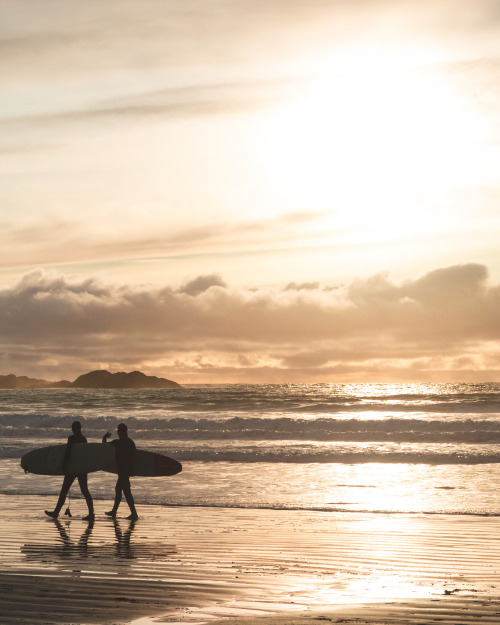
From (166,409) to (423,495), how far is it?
130ft

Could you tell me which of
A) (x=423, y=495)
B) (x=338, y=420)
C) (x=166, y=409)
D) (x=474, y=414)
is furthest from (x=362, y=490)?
(x=166, y=409)

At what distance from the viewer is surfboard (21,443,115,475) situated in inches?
696

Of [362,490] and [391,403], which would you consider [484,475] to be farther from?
→ [391,403]

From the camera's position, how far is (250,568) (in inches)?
440

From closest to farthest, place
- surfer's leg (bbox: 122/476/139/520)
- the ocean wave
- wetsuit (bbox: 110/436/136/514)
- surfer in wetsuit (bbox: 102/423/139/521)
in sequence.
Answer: surfer's leg (bbox: 122/476/139/520), surfer in wetsuit (bbox: 102/423/139/521), wetsuit (bbox: 110/436/136/514), the ocean wave

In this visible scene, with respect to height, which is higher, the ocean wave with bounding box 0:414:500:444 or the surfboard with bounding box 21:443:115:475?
the surfboard with bounding box 21:443:115:475

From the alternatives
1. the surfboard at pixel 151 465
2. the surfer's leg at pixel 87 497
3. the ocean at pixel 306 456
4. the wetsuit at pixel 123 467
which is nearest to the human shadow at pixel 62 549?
the surfer's leg at pixel 87 497

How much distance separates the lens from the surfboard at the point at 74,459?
17.7 meters

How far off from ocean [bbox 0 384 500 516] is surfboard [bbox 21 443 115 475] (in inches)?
46.0

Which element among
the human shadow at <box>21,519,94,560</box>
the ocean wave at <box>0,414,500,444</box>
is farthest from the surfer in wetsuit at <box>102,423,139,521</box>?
the ocean wave at <box>0,414,500,444</box>

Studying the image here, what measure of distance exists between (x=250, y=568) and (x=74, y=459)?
762cm

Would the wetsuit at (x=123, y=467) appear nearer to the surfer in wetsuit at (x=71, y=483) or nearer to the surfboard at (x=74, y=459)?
the surfer in wetsuit at (x=71, y=483)

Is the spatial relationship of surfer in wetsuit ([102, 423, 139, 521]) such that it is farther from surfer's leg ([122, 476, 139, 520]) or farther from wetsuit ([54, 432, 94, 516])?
A: wetsuit ([54, 432, 94, 516])

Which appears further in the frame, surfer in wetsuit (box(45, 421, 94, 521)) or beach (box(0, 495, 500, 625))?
A: surfer in wetsuit (box(45, 421, 94, 521))
